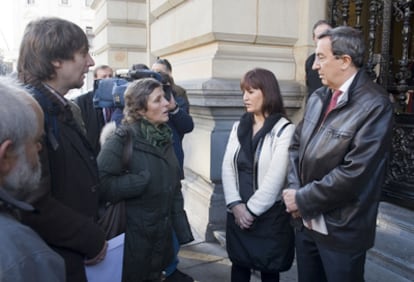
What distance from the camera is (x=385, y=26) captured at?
3.64 metres

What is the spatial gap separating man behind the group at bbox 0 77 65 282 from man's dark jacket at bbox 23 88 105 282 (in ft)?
1.15

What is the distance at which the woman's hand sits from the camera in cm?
253

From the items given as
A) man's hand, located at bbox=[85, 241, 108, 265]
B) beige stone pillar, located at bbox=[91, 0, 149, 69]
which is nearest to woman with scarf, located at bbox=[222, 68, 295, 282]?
man's hand, located at bbox=[85, 241, 108, 265]

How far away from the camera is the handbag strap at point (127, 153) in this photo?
234 centimetres

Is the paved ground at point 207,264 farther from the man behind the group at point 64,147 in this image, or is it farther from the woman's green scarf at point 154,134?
the man behind the group at point 64,147

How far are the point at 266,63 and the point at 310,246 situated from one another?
99.6 inches

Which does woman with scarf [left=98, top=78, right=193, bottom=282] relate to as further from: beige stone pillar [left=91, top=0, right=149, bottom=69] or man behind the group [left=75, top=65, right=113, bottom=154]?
beige stone pillar [left=91, top=0, right=149, bottom=69]

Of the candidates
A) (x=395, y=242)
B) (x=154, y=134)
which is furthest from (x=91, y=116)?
(x=395, y=242)

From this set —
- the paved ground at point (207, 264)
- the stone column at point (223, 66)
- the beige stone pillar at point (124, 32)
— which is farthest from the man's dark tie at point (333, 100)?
the beige stone pillar at point (124, 32)

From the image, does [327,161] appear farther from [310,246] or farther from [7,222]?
[7,222]

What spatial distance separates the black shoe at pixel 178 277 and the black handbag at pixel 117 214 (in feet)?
3.36

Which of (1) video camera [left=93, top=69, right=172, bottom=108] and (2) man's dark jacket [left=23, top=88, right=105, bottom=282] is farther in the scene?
(1) video camera [left=93, top=69, right=172, bottom=108]

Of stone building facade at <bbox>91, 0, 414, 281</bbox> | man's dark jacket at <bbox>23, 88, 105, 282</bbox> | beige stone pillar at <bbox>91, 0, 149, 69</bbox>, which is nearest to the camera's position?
man's dark jacket at <bbox>23, 88, 105, 282</bbox>

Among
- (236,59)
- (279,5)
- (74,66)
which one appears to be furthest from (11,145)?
(279,5)
